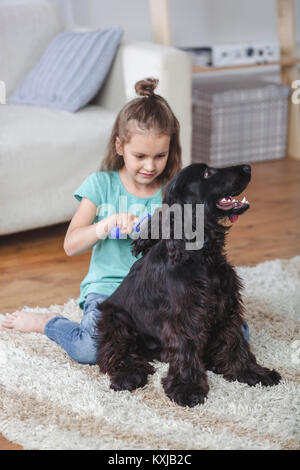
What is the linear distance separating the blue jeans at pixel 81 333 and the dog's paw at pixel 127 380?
11 cm

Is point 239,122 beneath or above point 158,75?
beneath

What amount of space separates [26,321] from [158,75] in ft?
4.07

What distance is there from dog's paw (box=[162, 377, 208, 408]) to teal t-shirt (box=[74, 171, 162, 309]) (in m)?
0.41

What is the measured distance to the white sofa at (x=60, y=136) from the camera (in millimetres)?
2428

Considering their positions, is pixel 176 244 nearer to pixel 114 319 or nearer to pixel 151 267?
pixel 151 267

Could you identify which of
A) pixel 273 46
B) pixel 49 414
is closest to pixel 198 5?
pixel 273 46

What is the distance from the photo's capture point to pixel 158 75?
258 cm

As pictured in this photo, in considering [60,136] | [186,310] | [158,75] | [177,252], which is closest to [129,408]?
[186,310]

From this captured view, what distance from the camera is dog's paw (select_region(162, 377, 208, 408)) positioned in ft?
4.73

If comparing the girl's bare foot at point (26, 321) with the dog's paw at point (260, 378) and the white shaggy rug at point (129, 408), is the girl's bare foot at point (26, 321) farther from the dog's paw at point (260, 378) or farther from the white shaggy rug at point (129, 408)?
the dog's paw at point (260, 378)

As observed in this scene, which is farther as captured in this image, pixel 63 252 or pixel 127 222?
pixel 63 252

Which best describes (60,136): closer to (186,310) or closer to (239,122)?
(186,310)

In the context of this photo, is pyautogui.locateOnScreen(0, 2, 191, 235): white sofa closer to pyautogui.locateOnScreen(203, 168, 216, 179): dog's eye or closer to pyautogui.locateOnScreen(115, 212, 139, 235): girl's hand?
pyautogui.locateOnScreen(115, 212, 139, 235): girl's hand

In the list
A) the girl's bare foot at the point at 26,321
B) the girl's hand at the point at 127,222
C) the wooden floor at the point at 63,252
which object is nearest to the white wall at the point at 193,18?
the wooden floor at the point at 63,252
